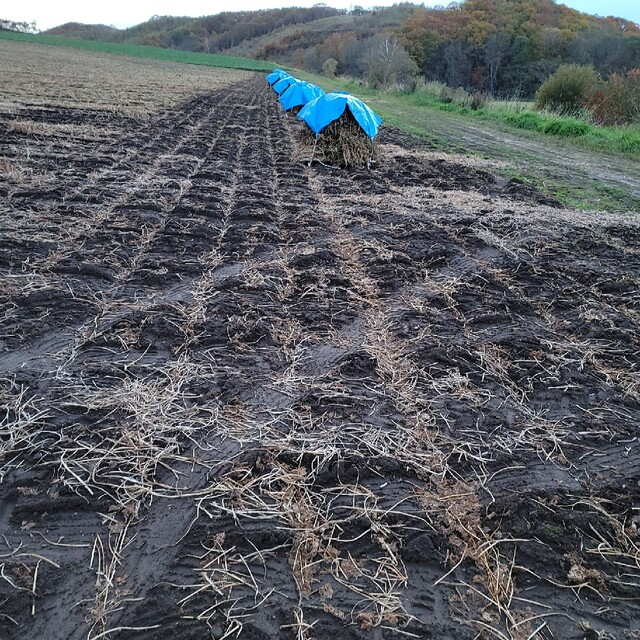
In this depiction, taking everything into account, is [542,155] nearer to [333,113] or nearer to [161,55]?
[333,113]

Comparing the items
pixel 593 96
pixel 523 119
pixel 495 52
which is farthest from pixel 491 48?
pixel 523 119

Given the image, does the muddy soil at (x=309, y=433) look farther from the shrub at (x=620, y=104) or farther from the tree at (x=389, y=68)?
the tree at (x=389, y=68)

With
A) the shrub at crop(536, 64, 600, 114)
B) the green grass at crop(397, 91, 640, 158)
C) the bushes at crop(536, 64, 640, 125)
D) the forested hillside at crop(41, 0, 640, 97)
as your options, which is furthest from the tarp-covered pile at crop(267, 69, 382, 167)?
the forested hillside at crop(41, 0, 640, 97)

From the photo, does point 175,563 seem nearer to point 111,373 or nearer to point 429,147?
point 111,373

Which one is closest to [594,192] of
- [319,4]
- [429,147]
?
[429,147]

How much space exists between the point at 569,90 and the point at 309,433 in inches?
855

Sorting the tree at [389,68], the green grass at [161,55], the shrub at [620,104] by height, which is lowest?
the shrub at [620,104]

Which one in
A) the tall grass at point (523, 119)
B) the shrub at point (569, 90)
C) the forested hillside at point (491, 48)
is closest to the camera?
the tall grass at point (523, 119)

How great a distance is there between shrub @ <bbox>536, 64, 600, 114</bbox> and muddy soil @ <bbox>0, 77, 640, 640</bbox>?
17302mm

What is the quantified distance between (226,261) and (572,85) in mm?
20228

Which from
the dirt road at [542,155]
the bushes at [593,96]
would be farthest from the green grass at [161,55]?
the dirt road at [542,155]

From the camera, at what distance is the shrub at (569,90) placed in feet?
60.9

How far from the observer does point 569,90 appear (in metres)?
18.8

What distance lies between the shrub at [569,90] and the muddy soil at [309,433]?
681 inches
